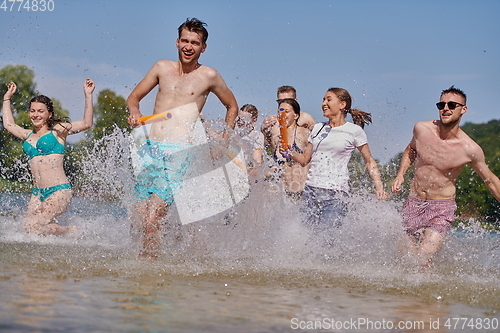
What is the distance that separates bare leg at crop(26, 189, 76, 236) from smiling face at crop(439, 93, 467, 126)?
13.1 ft

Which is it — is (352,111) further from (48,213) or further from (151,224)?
(48,213)

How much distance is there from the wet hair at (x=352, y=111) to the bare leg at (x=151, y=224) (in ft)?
7.35

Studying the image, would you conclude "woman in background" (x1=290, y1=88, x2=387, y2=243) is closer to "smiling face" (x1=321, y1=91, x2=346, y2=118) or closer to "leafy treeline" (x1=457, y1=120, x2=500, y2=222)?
"smiling face" (x1=321, y1=91, x2=346, y2=118)

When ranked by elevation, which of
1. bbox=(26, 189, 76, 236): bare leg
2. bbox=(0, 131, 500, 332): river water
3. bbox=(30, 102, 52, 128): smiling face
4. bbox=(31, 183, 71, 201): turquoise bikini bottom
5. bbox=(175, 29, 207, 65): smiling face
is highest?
bbox=(175, 29, 207, 65): smiling face

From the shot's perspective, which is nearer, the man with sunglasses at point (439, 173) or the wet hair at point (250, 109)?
the man with sunglasses at point (439, 173)

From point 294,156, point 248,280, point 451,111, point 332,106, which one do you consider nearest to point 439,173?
point 451,111

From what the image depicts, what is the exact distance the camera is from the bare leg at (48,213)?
713cm

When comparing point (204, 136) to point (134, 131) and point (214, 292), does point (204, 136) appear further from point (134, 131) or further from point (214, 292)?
point (214, 292)

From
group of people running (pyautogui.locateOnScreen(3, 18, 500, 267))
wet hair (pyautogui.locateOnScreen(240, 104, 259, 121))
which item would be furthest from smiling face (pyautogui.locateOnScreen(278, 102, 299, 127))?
wet hair (pyautogui.locateOnScreen(240, 104, 259, 121))

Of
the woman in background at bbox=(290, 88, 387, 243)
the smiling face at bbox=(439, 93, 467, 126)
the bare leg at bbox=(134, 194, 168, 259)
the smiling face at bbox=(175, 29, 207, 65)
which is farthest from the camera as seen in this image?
the woman in background at bbox=(290, 88, 387, 243)

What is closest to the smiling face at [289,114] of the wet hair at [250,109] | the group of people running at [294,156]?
the group of people running at [294,156]

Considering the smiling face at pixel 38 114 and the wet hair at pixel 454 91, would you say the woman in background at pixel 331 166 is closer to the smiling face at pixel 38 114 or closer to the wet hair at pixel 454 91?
the wet hair at pixel 454 91

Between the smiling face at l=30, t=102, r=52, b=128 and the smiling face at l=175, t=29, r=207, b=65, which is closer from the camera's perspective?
the smiling face at l=175, t=29, r=207, b=65

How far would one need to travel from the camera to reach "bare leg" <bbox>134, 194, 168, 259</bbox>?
18.3ft
